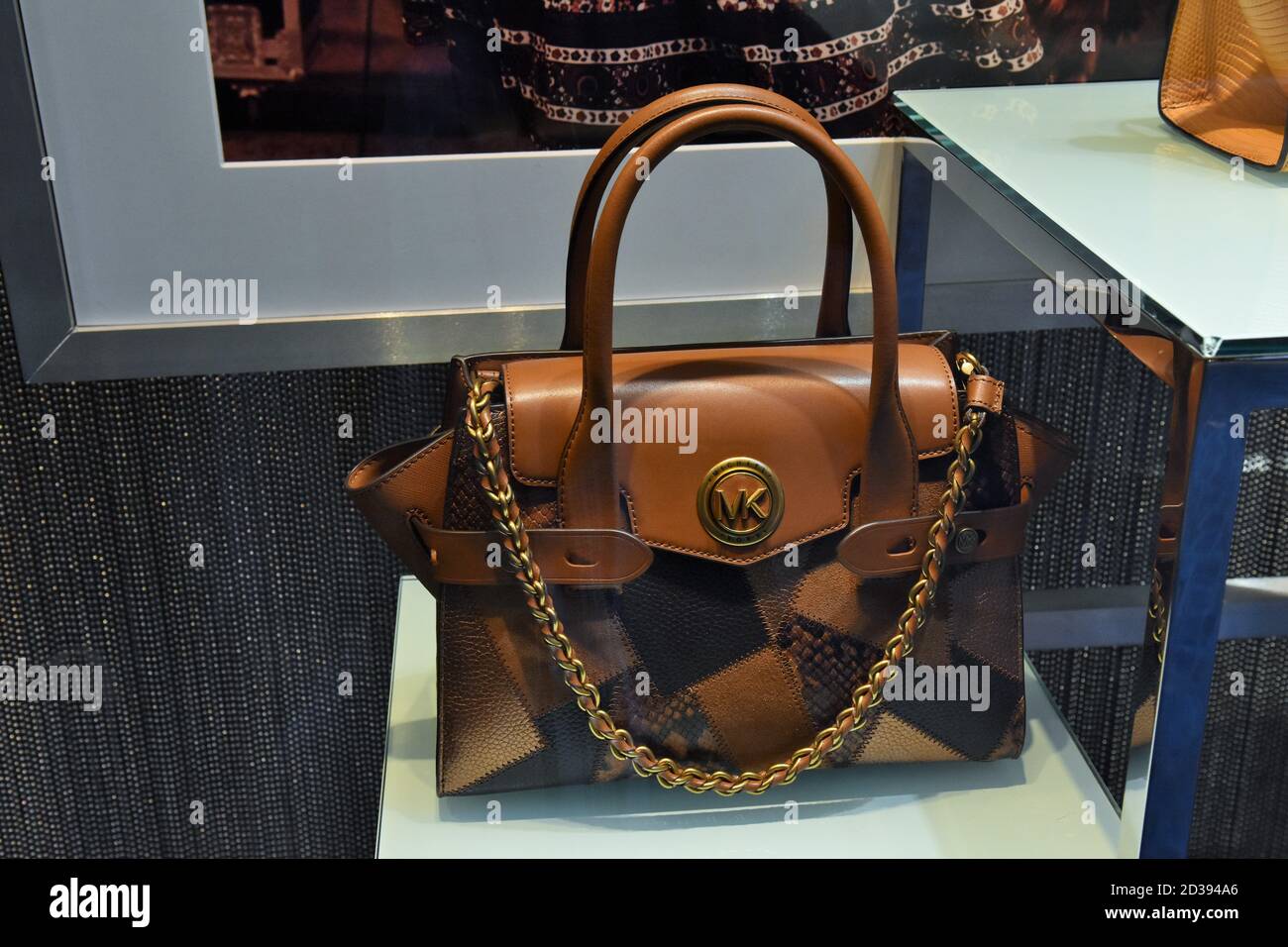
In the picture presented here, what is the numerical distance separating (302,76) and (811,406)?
1.28ft

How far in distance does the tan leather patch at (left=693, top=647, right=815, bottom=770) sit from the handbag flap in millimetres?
67

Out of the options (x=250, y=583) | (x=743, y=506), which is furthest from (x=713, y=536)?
(x=250, y=583)

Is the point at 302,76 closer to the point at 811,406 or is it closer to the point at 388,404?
the point at 388,404

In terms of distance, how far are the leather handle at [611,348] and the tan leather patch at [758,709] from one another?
10 centimetres

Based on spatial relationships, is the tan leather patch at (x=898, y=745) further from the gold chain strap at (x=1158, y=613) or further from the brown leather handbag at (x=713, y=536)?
the gold chain strap at (x=1158, y=613)

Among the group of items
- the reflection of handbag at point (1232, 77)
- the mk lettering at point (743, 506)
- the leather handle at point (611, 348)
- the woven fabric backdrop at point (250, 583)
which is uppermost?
the reflection of handbag at point (1232, 77)

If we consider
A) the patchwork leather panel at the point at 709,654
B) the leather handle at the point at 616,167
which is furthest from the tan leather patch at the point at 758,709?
the leather handle at the point at 616,167

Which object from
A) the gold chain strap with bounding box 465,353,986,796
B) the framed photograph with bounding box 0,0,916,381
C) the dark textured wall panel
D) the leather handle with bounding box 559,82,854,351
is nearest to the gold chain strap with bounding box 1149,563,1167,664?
the gold chain strap with bounding box 465,353,986,796

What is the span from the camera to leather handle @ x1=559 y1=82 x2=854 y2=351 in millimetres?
621

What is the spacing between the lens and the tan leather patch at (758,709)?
25.6 inches

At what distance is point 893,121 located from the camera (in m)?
0.82

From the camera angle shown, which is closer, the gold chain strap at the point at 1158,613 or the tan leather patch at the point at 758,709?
the gold chain strap at the point at 1158,613
